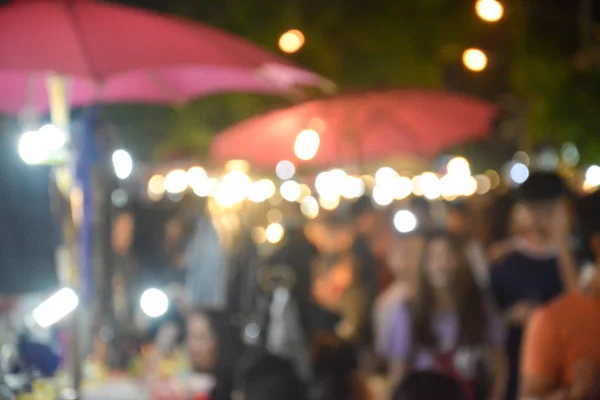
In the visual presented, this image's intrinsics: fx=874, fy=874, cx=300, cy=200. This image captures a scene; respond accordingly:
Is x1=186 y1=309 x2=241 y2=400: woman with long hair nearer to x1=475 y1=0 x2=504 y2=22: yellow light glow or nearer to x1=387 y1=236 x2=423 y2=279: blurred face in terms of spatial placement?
x1=387 y1=236 x2=423 y2=279: blurred face

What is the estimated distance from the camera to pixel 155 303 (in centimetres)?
696

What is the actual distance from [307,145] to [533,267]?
4.10m

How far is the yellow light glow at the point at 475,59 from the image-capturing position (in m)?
10.1

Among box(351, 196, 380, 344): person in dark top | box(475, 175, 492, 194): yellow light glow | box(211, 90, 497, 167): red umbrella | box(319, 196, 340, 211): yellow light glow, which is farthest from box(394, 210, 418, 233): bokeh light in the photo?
box(475, 175, 492, 194): yellow light glow

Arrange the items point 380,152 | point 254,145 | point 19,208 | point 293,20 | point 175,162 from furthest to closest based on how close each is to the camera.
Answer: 1. point 175,162
2. point 293,20
3. point 380,152
4. point 254,145
5. point 19,208

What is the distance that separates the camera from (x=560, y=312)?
382cm

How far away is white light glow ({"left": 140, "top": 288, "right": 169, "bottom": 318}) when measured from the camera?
6.73 metres

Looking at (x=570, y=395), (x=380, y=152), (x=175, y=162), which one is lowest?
(x=570, y=395)

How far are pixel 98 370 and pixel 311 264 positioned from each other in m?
2.08

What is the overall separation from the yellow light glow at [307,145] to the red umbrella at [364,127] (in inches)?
1.9

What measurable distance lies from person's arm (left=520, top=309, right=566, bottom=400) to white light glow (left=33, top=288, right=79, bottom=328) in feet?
7.36

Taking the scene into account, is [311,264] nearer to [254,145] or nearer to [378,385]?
[378,385]

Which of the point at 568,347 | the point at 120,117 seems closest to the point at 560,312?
the point at 568,347

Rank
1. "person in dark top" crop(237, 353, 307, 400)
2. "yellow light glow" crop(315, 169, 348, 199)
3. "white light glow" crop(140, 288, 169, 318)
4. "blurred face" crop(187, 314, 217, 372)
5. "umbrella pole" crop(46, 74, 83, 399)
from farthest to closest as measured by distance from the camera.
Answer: "yellow light glow" crop(315, 169, 348, 199), "white light glow" crop(140, 288, 169, 318), "blurred face" crop(187, 314, 217, 372), "person in dark top" crop(237, 353, 307, 400), "umbrella pole" crop(46, 74, 83, 399)
